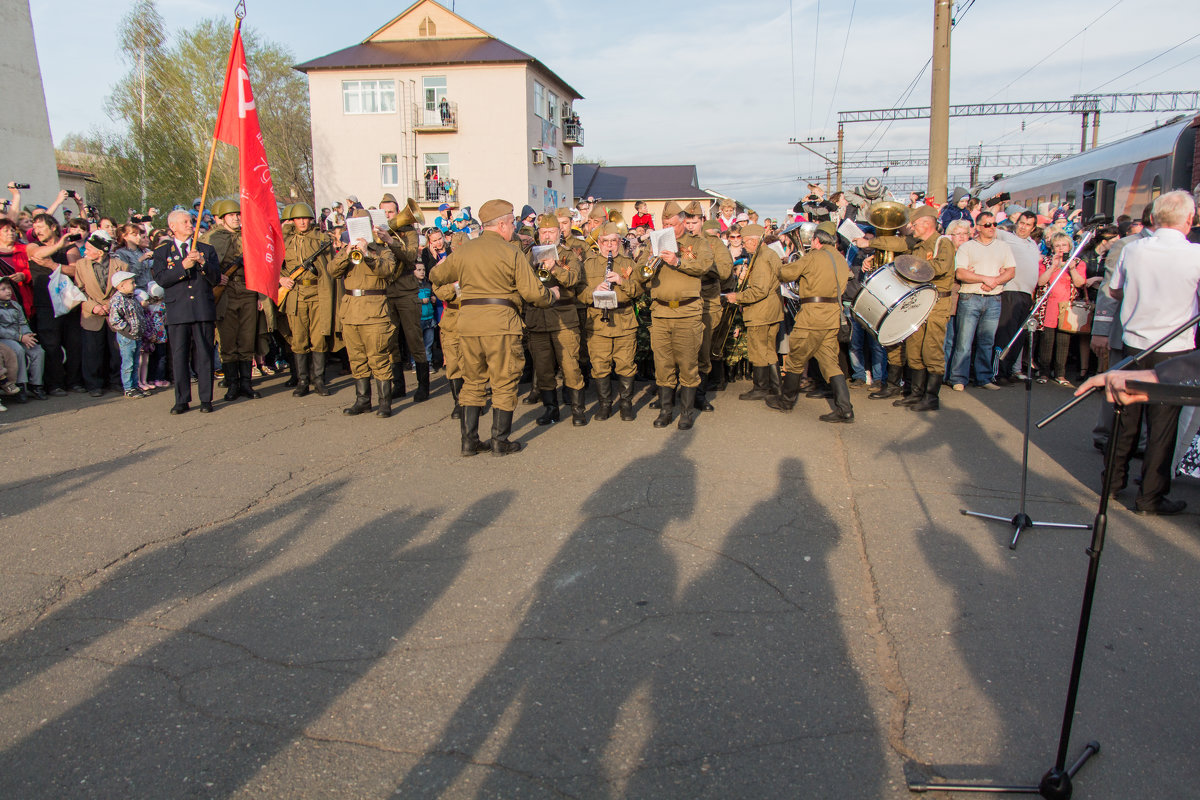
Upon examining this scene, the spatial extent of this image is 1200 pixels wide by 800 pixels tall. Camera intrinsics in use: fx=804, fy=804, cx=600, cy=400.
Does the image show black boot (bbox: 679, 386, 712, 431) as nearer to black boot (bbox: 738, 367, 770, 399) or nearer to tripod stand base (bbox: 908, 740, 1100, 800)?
black boot (bbox: 738, 367, 770, 399)

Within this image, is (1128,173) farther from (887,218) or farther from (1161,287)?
(1161,287)

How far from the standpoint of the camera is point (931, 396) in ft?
29.3

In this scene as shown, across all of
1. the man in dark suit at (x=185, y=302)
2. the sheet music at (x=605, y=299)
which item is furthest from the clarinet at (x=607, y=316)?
the man in dark suit at (x=185, y=302)

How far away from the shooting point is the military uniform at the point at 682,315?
7.92 meters

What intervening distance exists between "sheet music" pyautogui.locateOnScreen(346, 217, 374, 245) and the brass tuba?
5.26m

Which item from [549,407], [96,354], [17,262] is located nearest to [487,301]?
[549,407]

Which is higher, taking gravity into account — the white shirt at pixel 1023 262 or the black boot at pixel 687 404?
the white shirt at pixel 1023 262

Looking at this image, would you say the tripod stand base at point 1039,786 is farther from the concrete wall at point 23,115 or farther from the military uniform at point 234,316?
the concrete wall at point 23,115

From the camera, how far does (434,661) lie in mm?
3611

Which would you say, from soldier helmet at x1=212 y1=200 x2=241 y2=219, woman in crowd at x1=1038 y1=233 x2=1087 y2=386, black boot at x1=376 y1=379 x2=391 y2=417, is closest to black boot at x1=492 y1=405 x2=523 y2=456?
black boot at x1=376 y1=379 x2=391 y2=417

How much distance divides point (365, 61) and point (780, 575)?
137 ft

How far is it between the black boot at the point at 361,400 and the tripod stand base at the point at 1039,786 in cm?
720

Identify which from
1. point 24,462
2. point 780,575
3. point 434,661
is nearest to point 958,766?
point 780,575

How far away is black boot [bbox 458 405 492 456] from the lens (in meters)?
7.04
